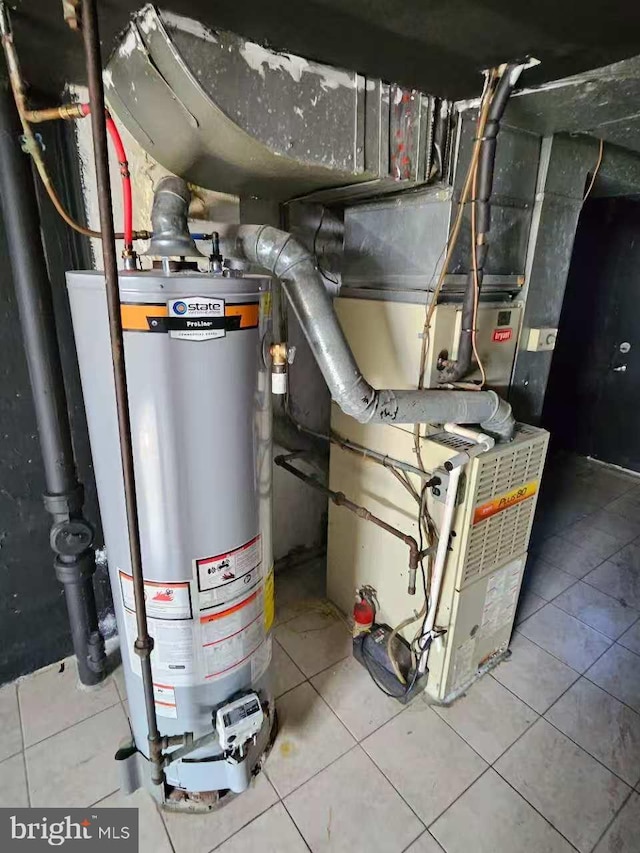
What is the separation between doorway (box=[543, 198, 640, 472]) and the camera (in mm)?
3625

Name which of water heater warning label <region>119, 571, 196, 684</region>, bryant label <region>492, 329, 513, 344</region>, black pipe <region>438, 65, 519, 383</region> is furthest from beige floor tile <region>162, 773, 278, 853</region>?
bryant label <region>492, 329, 513, 344</region>

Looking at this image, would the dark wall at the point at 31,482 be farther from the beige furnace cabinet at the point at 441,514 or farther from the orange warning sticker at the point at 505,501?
the orange warning sticker at the point at 505,501

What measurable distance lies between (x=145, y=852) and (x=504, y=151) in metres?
2.45

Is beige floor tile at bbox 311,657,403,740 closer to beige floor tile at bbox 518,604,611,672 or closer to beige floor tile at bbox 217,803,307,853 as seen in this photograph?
beige floor tile at bbox 217,803,307,853

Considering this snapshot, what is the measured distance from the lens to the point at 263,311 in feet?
3.83

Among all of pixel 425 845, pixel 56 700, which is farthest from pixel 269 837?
pixel 56 700

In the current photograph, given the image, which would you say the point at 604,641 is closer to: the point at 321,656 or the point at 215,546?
the point at 321,656

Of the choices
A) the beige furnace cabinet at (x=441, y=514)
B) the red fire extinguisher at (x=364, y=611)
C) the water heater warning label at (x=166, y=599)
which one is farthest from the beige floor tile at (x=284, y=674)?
the water heater warning label at (x=166, y=599)

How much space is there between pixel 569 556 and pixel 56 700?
8.93 feet

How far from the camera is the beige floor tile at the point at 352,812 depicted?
1.39 m

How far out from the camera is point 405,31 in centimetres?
106

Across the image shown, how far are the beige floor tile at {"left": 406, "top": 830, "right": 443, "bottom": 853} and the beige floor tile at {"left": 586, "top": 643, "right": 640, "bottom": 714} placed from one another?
100cm

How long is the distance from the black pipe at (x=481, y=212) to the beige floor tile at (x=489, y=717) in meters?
1.28

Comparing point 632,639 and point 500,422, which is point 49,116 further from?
point 632,639
